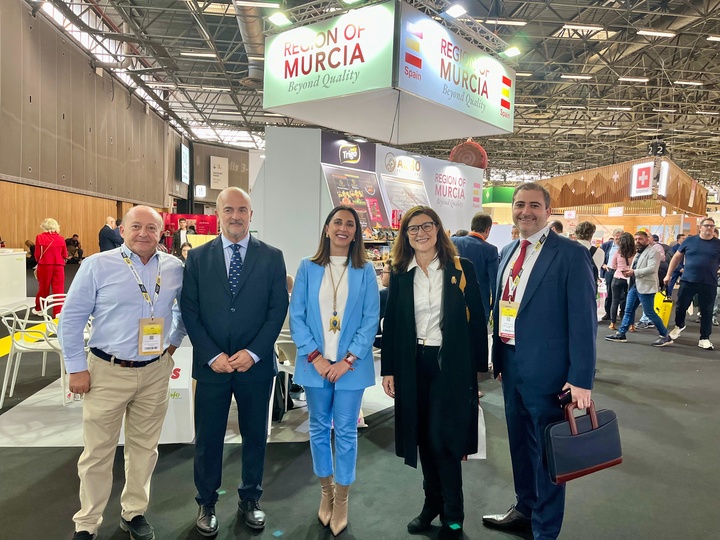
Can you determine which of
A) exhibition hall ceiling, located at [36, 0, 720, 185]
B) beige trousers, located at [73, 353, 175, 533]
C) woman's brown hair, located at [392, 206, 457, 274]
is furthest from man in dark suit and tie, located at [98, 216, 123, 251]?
woman's brown hair, located at [392, 206, 457, 274]

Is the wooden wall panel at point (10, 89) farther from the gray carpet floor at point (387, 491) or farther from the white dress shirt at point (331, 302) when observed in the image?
the white dress shirt at point (331, 302)

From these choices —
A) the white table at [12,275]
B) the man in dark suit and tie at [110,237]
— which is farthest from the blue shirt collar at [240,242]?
the man in dark suit and tie at [110,237]

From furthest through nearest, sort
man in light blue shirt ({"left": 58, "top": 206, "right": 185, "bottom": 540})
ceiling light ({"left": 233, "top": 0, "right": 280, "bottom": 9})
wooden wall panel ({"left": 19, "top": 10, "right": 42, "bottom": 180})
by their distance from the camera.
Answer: wooden wall panel ({"left": 19, "top": 10, "right": 42, "bottom": 180}), ceiling light ({"left": 233, "top": 0, "right": 280, "bottom": 9}), man in light blue shirt ({"left": 58, "top": 206, "right": 185, "bottom": 540})

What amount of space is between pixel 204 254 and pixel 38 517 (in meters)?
1.55

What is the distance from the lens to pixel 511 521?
227 cm

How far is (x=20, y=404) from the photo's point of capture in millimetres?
3760

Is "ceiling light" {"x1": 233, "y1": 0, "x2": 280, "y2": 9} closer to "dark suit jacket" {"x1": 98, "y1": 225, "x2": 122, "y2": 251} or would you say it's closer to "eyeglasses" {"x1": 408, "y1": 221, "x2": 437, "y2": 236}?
"dark suit jacket" {"x1": 98, "y1": 225, "x2": 122, "y2": 251}

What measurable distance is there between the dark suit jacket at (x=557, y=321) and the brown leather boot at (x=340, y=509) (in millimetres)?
974

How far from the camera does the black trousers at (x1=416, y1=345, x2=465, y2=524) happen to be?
2059 millimetres

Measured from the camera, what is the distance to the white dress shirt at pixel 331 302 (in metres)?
2.20

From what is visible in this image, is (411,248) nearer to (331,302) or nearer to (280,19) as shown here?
(331,302)

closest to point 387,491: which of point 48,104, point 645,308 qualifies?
point 645,308

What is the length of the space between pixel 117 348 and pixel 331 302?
3.09 ft

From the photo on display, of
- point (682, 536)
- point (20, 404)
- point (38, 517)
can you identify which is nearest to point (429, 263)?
point (682, 536)
